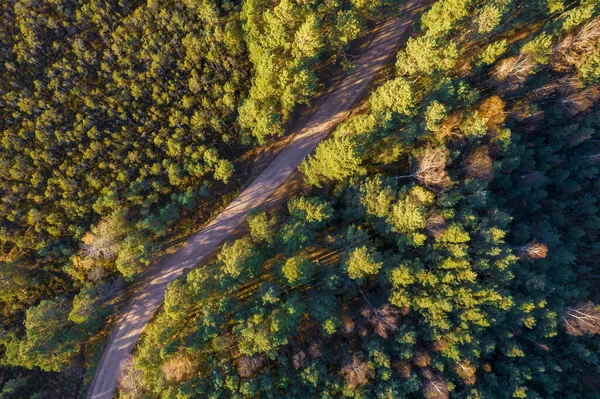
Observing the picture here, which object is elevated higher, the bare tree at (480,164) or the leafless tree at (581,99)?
the bare tree at (480,164)

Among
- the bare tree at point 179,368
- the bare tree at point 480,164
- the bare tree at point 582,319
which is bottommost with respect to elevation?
the bare tree at point 582,319

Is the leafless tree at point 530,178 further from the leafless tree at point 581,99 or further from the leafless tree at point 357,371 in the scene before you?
the leafless tree at point 357,371

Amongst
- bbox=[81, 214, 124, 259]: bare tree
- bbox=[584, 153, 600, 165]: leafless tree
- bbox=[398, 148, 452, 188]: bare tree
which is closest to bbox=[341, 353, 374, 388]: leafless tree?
bbox=[398, 148, 452, 188]: bare tree

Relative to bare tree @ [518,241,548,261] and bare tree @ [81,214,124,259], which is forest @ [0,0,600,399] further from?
bare tree @ [518,241,548,261]

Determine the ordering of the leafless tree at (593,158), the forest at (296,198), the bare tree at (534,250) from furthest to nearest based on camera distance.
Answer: the leafless tree at (593,158), the bare tree at (534,250), the forest at (296,198)

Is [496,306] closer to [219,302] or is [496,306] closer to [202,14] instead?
[219,302]

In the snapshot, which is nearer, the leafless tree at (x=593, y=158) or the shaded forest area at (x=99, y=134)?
the shaded forest area at (x=99, y=134)

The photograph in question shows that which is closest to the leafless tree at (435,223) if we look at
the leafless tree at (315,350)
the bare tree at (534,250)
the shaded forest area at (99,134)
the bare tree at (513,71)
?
the bare tree at (534,250)

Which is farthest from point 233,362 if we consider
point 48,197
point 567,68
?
point 567,68
